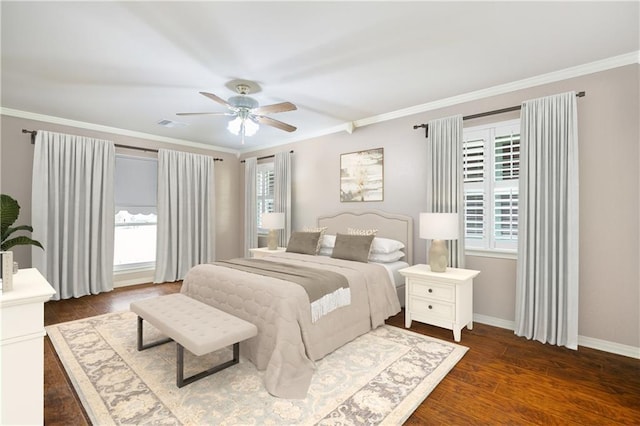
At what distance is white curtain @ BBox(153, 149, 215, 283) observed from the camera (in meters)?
5.61

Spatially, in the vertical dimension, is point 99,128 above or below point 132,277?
above

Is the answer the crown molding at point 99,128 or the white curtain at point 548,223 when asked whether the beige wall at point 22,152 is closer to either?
the crown molding at point 99,128

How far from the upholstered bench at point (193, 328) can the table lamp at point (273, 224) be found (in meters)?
2.64

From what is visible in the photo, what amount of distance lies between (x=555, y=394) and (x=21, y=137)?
6.71 metres

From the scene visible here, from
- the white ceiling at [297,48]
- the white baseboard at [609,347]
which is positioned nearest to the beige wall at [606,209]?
the white baseboard at [609,347]

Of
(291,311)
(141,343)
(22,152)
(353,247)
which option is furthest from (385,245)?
(22,152)

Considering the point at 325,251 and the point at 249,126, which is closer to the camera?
the point at 249,126

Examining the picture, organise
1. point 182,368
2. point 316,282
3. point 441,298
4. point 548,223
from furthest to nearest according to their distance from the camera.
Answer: point 441,298, point 548,223, point 316,282, point 182,368

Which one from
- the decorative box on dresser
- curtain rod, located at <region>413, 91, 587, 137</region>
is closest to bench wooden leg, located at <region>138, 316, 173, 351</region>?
the decorative box on dresser

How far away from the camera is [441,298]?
10.5 ft

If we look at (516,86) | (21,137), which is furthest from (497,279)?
(21,137)

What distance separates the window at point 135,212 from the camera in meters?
5.40

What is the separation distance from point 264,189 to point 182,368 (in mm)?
4488

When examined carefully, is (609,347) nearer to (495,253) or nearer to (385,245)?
(495,253)
